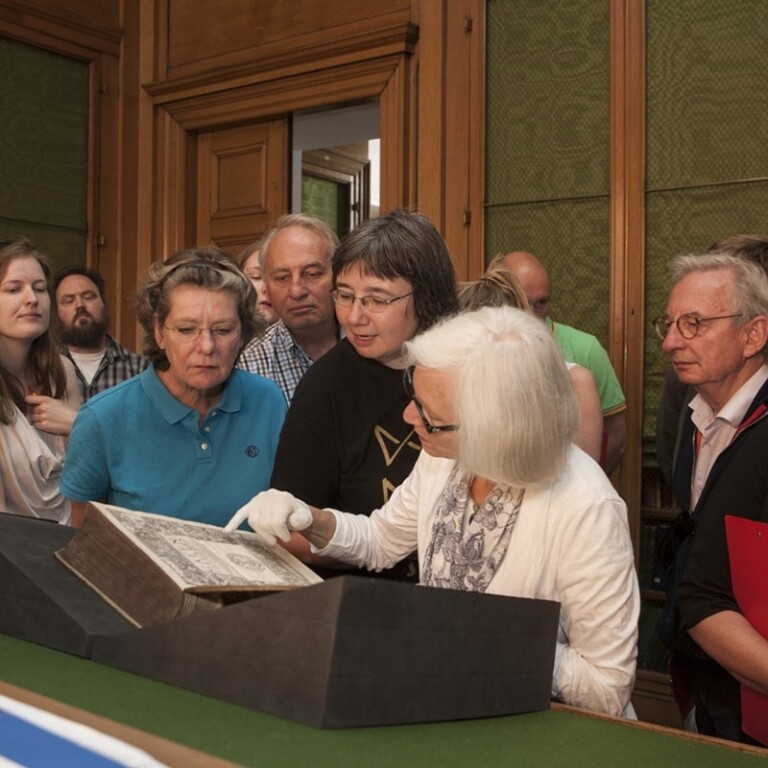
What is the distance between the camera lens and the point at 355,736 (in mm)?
1157

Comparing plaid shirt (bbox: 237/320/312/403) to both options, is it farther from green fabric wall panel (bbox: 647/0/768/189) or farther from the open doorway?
the open doorway

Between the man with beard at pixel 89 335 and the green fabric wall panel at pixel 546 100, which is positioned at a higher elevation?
the green fabric wall panel at pixel 546 100

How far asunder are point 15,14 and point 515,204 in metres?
3.05

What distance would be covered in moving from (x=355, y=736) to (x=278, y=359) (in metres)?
2.38

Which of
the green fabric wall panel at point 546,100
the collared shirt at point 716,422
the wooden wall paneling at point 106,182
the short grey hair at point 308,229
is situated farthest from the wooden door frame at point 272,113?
the collared shirt at point 716,422

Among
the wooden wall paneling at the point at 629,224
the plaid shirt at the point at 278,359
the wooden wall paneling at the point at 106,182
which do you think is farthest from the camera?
the wooden wall paneling at the point at 106,182

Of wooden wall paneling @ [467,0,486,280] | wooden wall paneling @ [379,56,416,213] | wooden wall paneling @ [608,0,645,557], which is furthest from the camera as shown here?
wooden wall paneling @ [379,56,416,213]

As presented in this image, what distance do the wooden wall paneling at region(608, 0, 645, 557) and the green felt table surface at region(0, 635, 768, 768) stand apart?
3.88 metres

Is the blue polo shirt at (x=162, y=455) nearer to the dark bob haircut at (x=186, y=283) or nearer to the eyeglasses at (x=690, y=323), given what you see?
the dark bob haircut at (x=186, y=283)

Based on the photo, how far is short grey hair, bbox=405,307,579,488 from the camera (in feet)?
5.67

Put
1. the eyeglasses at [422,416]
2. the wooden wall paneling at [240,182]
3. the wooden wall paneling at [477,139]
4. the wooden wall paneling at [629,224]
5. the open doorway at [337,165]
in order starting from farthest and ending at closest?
1. the open doorway at [337,165]
2. the wooden wall paneling at [240,182]
3. the wooden wall paneling at [477,139]
4. the wooden wall paneling at [629,224]
5. the eyeglasses at [422,416]

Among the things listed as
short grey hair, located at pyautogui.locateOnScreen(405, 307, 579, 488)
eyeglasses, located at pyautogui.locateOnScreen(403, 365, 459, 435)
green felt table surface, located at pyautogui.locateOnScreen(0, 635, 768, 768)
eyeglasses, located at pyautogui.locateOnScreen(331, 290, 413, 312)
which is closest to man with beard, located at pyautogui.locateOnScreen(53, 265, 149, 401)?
eyeglasses, located at pyautogui.locateOnScreen(331, 290, 413, 312)

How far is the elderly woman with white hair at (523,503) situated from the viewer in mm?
1715

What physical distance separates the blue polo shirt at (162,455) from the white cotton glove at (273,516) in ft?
2.23
